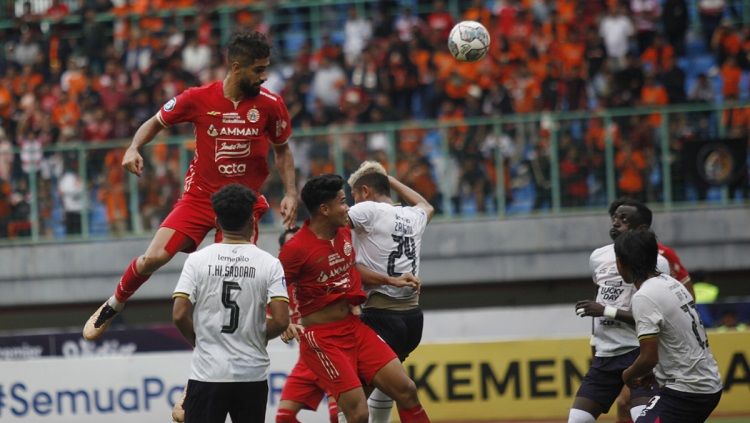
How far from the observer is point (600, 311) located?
9.19 metres

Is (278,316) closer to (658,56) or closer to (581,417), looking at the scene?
(581,417)

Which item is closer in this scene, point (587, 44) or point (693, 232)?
point (693, 232)

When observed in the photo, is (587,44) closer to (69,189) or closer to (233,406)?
(69,189)

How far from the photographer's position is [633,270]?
8.26 metres

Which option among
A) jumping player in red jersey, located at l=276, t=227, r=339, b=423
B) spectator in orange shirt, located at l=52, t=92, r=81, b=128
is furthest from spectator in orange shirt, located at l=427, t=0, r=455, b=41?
jumping player in red jersey, located at l=276, t=227, r=339, b=423

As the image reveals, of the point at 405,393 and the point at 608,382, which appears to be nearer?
the point at 405,393

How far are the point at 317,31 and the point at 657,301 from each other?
1556cm

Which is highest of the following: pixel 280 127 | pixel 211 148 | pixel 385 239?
pixel 280 127

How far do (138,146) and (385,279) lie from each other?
2.10 meters

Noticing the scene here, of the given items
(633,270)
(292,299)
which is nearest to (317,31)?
(292,299)

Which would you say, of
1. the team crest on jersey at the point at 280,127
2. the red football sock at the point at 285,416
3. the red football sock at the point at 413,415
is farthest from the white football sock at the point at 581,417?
the team crest on jersey at the point at 280,127

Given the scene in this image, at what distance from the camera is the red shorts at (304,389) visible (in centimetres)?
998

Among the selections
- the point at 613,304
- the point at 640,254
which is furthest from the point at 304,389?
the point at 640,254

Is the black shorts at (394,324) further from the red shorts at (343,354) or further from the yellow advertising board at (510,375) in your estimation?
the yellow advertising board at (510,375)
